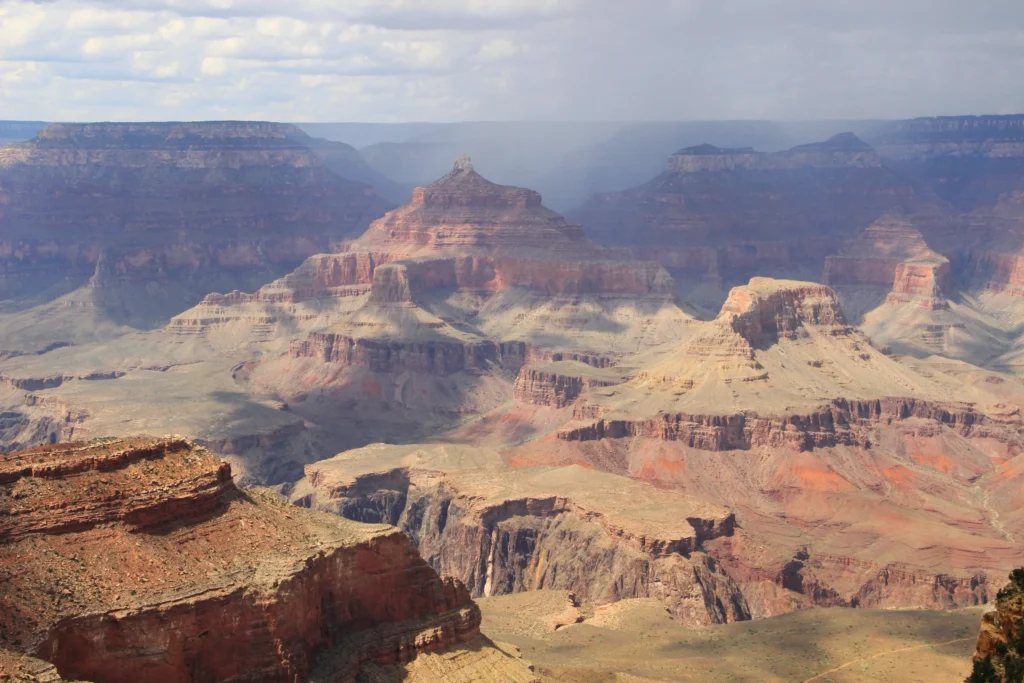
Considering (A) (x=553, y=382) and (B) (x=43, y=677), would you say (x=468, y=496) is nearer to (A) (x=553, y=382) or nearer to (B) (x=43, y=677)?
(A) (x=553, y=382)

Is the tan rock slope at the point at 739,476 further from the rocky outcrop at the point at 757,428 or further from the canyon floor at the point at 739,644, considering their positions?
the canyon floor at the point at 739,644

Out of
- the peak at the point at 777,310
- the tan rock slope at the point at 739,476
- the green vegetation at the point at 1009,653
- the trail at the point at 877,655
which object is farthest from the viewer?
the peak at the point at 777,310

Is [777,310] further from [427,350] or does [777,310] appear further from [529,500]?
[427,350]

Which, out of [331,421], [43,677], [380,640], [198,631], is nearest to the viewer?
[43,677]

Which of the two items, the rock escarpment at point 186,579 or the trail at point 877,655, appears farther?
the trail at point 877,655

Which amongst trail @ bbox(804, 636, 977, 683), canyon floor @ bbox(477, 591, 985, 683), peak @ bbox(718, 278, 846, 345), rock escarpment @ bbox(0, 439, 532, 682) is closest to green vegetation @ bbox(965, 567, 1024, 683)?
rock escarpment @ bbox(0, 439, 532, 682)

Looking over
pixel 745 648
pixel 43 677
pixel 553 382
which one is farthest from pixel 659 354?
pixel 43 677

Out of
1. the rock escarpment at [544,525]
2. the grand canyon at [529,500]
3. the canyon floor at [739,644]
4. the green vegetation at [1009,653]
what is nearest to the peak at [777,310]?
the grand canyon at [529,500]

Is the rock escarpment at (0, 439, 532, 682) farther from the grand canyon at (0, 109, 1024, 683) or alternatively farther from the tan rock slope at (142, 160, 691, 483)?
the tan rock slope at (142, 160, 691, 483)
